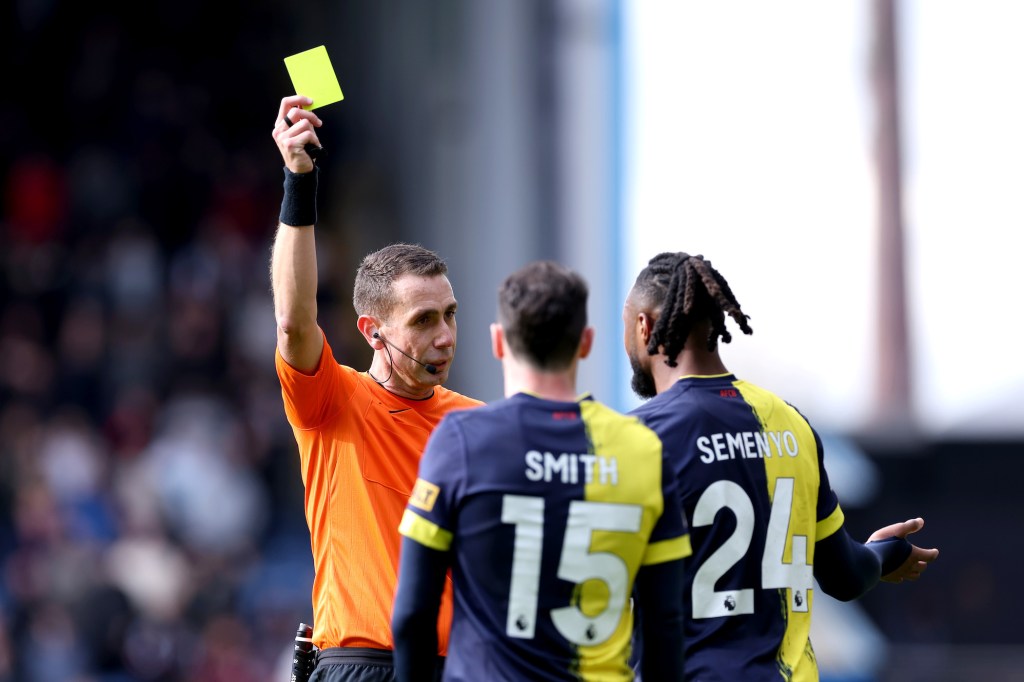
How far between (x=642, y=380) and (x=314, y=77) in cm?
133

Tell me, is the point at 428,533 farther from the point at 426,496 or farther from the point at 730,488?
the point at 730,488

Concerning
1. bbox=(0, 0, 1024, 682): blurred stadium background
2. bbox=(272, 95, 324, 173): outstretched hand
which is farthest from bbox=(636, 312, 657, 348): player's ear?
bbox=(0, 0, 1024, 682): blurred stadium background

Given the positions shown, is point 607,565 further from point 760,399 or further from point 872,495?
point 872,495

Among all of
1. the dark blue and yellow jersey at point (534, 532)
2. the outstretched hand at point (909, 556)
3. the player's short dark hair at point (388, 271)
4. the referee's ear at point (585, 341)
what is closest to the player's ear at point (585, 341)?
the referee's ear at point (585, 341)

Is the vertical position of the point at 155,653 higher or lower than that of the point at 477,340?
lower

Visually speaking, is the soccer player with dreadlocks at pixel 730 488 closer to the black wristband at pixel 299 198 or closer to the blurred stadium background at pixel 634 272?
the black wristband at pixel 299 198

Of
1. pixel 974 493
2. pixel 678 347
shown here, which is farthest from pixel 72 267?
pixel 678 347

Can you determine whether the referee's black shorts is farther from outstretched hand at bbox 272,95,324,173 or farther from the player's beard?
outstretched hand at bbox 272,95,324,173

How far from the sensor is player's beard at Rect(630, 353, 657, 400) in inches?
167

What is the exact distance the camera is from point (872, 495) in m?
12.7

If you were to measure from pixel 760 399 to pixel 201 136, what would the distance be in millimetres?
12193

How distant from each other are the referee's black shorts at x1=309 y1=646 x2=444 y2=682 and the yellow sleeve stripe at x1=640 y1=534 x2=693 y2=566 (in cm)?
85

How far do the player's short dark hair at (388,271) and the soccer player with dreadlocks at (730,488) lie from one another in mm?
660

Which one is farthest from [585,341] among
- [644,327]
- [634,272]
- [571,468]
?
[634,272]
